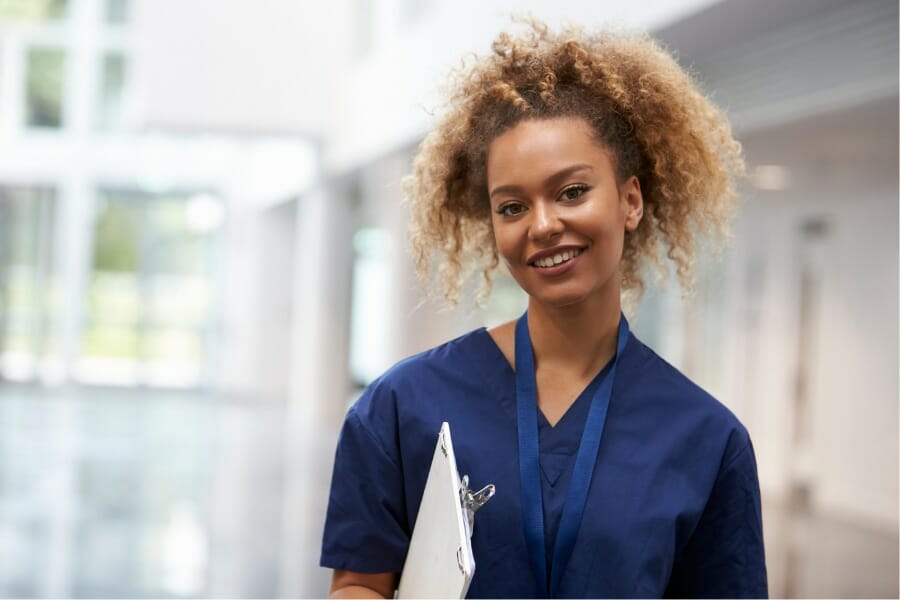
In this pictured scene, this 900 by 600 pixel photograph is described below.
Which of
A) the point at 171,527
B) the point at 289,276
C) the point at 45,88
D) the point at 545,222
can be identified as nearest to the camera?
the point at 545,222

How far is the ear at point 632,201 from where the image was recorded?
5.52 ft

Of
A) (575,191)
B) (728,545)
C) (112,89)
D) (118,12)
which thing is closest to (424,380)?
(575,191)

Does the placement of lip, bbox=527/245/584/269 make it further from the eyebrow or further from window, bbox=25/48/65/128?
window, bbox=25/48/65/128

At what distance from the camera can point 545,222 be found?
1.54 m

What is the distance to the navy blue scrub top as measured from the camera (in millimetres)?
1524

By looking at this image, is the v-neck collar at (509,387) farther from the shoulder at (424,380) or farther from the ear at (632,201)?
the ear at (632,201)

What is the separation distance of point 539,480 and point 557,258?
0.92ft

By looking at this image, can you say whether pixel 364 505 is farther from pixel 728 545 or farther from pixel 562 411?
pixel 728 545

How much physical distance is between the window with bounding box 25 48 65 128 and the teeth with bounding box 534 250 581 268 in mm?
21497

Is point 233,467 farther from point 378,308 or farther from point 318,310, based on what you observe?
point 378,308

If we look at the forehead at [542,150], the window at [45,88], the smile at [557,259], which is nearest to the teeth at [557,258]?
the smile at [557,259]

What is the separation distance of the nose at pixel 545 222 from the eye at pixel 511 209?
0.10 ft

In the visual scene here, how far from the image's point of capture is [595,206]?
1.57m

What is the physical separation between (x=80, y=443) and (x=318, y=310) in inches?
200
